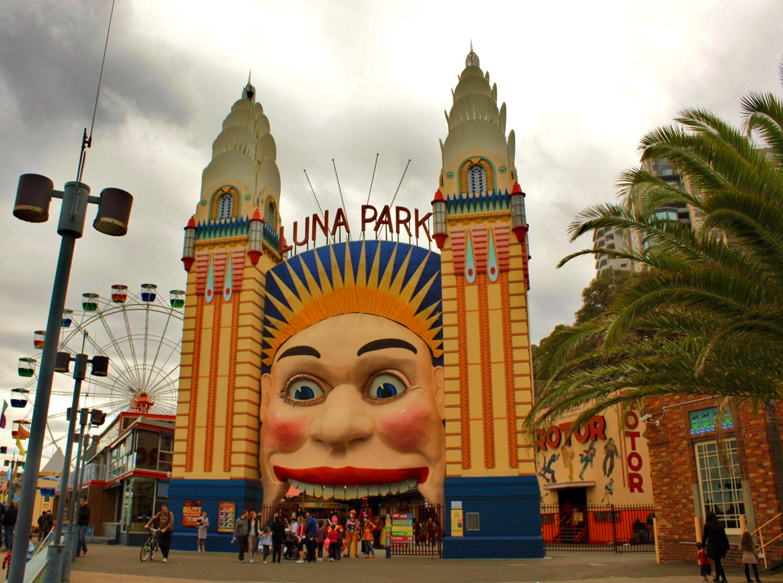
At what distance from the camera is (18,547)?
650 cm

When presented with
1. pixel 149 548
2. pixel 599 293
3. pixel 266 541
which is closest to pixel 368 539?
pixel 266 541

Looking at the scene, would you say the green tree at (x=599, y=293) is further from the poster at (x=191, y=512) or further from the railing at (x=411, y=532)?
the poster at (x=191, y=512)

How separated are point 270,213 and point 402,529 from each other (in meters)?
13.2

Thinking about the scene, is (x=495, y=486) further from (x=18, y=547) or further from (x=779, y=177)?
(x=18, y=547)

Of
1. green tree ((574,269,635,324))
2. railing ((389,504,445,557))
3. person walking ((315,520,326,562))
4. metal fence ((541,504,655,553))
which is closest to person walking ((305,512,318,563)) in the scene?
person walking ((315,520,326,562))

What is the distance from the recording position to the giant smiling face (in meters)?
22.3

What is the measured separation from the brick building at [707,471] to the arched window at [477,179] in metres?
9.39

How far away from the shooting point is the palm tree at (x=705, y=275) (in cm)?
1029

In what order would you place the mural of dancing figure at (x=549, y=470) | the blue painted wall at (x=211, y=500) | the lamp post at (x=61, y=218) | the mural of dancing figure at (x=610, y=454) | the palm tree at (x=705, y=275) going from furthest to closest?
the mural of dancing figure at (x=549, y=470) < the mural of dancing figure at (x=610, y=454) < the blue painted wall at (x=211, y=500) < the palm tree at (x=705, y=275) < the lamp post at (x=61, y=218)

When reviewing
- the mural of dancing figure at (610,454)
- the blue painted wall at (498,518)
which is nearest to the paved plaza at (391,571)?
the blue painted wall at (498,518)

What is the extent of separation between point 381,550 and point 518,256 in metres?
11.3

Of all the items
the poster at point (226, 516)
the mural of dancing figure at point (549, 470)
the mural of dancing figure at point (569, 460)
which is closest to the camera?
the poster at point (226, 516)

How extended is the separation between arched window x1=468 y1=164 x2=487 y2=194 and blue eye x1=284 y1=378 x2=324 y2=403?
8564 millimetres

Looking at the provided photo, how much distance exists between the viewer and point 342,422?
72.1 feet
